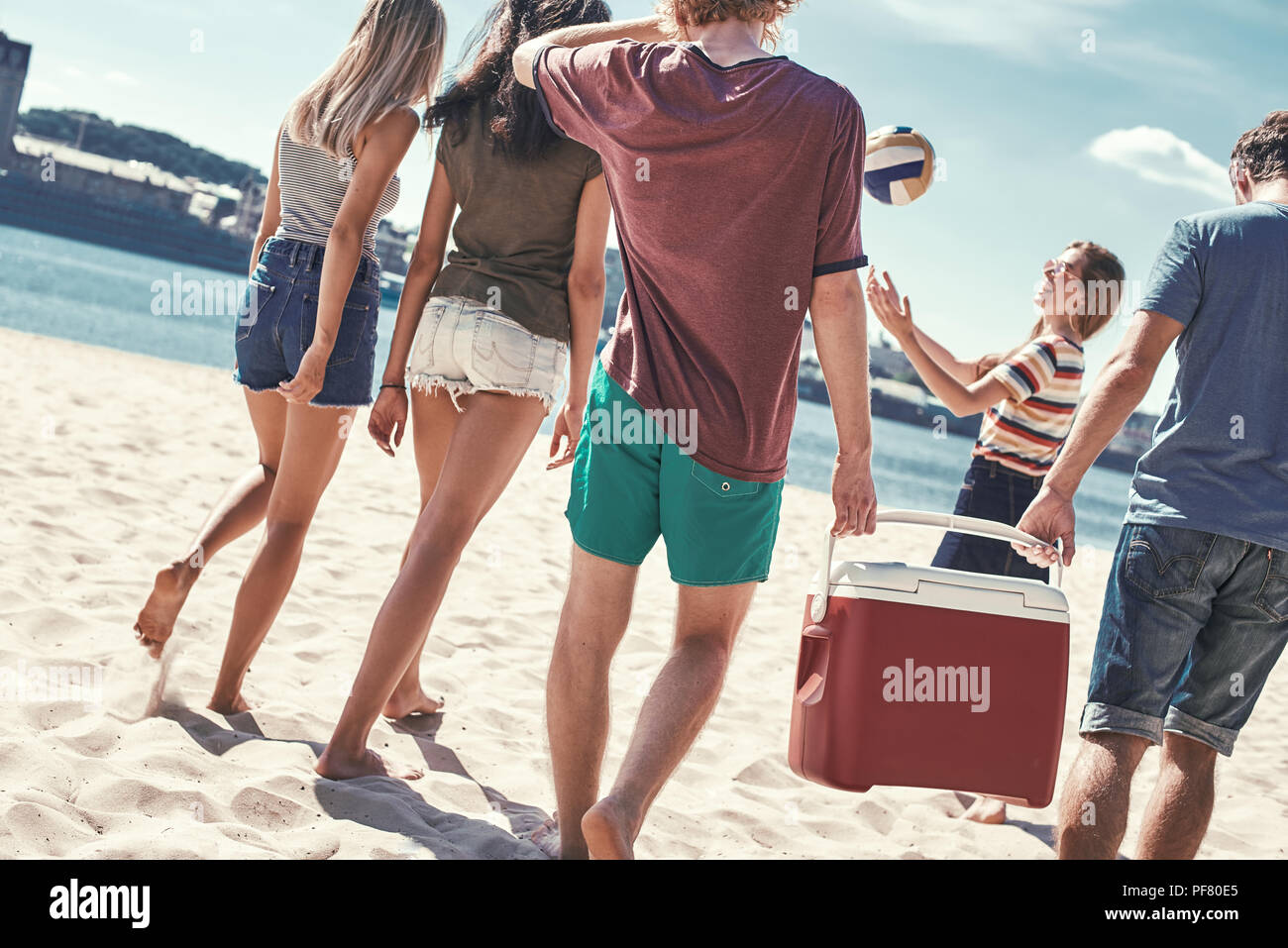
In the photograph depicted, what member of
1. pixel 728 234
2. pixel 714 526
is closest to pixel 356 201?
pixel 728 234

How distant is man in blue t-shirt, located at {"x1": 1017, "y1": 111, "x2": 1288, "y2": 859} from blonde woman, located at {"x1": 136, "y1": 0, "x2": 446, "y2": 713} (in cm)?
187

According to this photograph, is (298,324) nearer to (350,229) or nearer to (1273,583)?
(350,229)

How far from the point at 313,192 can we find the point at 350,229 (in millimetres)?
259

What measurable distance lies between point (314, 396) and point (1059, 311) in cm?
239

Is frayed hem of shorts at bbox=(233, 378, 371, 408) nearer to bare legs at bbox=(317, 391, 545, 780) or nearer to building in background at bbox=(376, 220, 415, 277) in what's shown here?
bare legs at bbox=(317, 391, 545, 780)

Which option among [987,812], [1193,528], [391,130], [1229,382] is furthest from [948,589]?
[391,130]

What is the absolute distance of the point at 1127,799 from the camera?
216cm

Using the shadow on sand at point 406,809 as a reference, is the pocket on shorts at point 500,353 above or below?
above

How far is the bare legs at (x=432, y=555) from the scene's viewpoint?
261cm

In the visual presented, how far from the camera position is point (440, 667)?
3.84 meters

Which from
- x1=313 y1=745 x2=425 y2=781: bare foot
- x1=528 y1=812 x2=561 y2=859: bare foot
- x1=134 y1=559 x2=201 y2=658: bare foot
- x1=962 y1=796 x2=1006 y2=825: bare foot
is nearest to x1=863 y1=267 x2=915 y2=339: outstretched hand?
x1=962 y1=796 x2=1006 y2=825: bare foot

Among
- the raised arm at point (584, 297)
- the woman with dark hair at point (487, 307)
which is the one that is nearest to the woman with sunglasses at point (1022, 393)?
the raised arm at point (584, 297)

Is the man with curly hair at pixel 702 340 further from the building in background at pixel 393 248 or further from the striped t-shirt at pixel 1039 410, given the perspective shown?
the building in background at pixel 393 248
